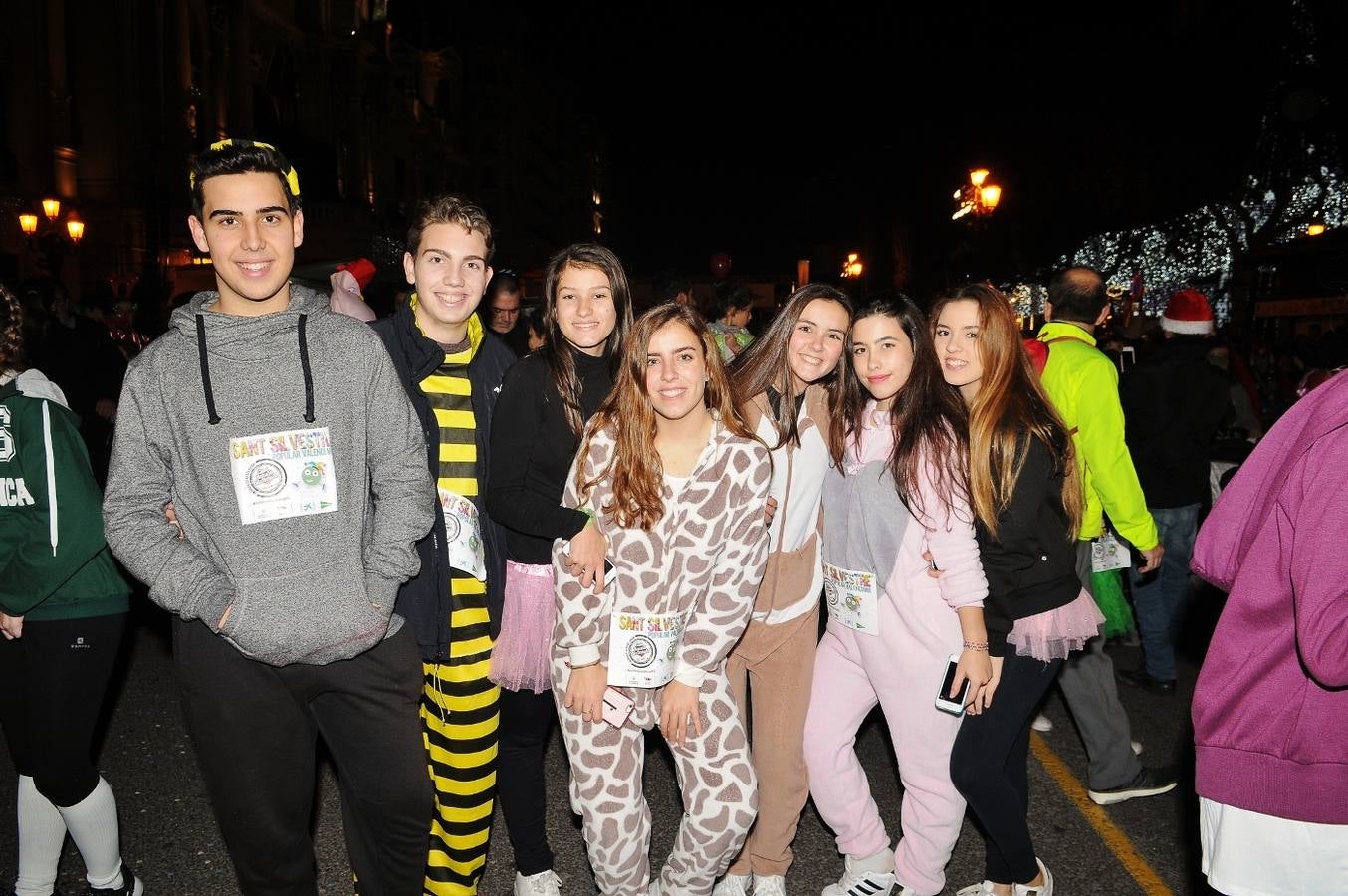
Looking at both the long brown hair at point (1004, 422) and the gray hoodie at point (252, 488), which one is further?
the long brown hair at point (1004, 422)

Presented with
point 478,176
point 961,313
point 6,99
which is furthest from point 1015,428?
point 478,176

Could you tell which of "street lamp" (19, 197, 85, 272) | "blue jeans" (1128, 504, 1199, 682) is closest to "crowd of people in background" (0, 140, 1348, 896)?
"blue jeans" (1128, 504, 1199, 682)

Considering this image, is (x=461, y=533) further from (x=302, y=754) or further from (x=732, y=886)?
(x=732, y=886)

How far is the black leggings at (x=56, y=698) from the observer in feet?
9.61

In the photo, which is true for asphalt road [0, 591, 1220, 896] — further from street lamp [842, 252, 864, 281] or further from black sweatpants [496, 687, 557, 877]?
street lamp [842, 252, 864, 281]

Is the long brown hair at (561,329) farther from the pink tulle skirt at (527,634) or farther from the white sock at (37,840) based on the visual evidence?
the white sock at (37,840)

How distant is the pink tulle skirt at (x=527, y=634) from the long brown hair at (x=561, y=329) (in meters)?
0.56

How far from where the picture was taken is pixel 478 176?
6306cm

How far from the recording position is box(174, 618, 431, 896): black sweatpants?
2.34 m

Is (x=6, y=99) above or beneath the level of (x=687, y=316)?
above

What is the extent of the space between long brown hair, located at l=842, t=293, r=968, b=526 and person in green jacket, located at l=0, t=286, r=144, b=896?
8.98 feet

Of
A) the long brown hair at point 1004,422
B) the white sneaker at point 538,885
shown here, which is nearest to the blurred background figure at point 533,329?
the long brown hair at point 1004,422

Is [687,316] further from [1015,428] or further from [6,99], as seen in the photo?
[6,99]

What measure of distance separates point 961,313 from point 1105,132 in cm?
2323
